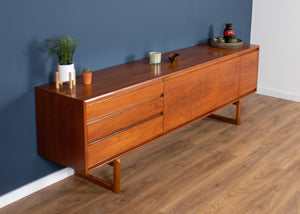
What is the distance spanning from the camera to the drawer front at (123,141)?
8.50 ft

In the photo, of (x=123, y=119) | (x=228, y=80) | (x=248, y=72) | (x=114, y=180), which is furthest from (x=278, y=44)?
(x=114, y=180)

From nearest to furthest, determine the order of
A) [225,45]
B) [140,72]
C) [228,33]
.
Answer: [140,72] → [225,45] → [228,33]

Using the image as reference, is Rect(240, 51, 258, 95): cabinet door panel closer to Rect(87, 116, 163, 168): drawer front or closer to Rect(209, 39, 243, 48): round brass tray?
Rect(209, 39, 243, 48): round brass tray

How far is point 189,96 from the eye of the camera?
129 inches

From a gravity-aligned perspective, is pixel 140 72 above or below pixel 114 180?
above

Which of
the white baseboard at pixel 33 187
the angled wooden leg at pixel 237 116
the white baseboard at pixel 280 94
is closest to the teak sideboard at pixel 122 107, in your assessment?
the white baseboard at pixel 33 187

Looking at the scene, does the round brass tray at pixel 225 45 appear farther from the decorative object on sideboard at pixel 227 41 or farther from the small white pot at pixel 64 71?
the small white pot at pixel 64 71

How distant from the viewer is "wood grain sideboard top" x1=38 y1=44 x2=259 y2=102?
2.59 metres

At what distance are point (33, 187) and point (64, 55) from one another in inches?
35.2

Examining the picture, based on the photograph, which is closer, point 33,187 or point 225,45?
point 33,187

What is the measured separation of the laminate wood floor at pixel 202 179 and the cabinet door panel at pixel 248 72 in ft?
1.15

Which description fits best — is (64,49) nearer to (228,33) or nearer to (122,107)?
(122,107)

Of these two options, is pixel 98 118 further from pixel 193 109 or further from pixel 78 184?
pixel 193 109

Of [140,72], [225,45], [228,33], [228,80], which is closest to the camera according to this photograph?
[140,72]
